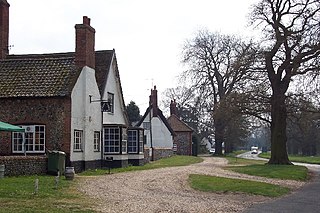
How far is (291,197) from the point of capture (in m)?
20.9

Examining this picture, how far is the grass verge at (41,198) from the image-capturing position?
14109 millimetres

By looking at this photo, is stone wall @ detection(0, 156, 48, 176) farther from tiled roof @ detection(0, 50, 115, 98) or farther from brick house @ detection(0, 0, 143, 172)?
tiled roof @ detection(0, 50, 115, 98)

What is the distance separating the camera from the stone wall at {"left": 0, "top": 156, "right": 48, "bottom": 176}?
24.0m

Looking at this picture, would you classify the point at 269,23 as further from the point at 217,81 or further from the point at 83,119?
the point at 217,81

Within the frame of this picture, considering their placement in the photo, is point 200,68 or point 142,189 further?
point 200,68

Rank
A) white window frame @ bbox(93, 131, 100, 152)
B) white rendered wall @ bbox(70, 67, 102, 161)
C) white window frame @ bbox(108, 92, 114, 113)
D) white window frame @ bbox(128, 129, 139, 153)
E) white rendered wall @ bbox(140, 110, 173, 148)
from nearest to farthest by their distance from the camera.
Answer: white rendered wall @ bbox(70, 67, 102, 161) → white window frame @ bbox(93, 131, 100, 152) → white window frame @ bbox(108, 92, 114, 113) → white window frame @ bbox(128, 129, 139, 153) → white rendered wall @ bbox(140, 110, 173, 148)

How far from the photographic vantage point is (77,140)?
30328 mm

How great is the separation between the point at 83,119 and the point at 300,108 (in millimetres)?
18685

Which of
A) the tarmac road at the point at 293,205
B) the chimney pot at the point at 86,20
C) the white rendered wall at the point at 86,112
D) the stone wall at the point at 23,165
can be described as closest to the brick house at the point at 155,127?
the white rendered wall at the point at 86,112

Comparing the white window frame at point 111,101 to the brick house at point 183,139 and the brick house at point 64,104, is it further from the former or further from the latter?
the brick house at point 183,139

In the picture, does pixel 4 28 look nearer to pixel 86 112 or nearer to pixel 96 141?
pixel 86 112

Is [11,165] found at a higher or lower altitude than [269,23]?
lower

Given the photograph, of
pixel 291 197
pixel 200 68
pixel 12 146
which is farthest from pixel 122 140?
pixel 200 68

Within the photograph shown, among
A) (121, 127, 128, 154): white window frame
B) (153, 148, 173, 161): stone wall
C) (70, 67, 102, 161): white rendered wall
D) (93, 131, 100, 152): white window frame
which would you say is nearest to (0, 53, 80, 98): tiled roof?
(70, 67, 102, 161): white rendered wall
